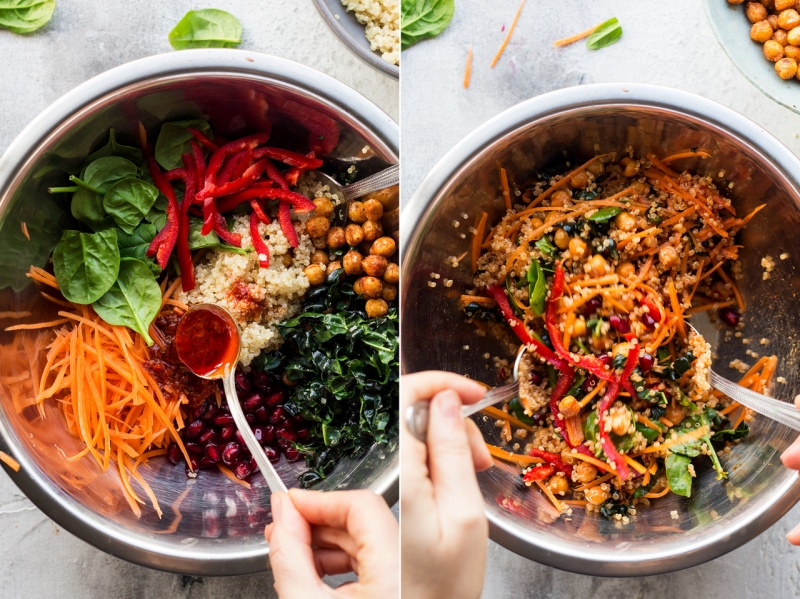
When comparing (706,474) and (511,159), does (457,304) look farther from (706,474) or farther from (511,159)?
(706,474)

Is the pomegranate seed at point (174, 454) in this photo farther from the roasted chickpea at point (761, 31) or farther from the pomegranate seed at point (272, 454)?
the roasted chickpea at point (761, 31)

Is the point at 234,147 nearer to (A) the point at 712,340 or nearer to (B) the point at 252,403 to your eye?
(B) the point at 252,403

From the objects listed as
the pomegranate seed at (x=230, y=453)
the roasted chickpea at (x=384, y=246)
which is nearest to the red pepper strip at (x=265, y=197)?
the roasted chickpea at (x=384, y=246)

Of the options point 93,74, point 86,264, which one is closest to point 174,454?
point 86,264

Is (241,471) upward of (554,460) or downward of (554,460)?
downward

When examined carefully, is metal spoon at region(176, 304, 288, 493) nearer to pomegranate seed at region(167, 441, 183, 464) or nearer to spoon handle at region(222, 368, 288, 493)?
spoon handle at region(222, 368, 288, 493)

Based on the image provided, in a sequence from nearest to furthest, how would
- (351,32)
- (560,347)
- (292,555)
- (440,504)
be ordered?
1. (440,504)
2. (292,555)
3. (560,347)
4. (351,32)

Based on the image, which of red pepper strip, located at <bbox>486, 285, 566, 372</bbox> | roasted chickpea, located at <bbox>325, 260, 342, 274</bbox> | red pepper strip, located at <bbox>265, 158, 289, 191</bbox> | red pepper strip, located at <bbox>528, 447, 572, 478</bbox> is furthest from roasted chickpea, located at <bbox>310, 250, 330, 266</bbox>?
red pepper strip, located at <bbox>528, 447, 572, 478</bbox>
